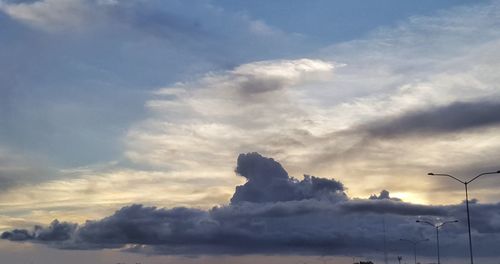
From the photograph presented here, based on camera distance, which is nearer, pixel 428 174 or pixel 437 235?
pixel 428 174

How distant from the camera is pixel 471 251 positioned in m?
111

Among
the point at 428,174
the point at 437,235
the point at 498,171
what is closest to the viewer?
the point at 498,171

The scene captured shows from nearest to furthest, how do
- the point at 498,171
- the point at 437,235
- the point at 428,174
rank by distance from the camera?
1. the point at 498,171
2. the point at 428,174
3. the point at 437,235

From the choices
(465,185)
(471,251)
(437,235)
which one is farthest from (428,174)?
(437,235)

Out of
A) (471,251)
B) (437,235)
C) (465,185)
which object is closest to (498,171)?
(465,185)

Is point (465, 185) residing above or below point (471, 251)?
above

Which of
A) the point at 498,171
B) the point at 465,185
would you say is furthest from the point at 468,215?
the point at 498,171

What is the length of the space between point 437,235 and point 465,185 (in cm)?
6900

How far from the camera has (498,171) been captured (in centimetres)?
9675

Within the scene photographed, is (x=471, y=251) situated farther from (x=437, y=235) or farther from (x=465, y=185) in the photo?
(x=437, y=235)

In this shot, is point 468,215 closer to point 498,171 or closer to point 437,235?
point 498,171

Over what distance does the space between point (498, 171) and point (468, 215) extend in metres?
15.0

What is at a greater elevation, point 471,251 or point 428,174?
point 428,174

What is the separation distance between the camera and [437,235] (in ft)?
565
